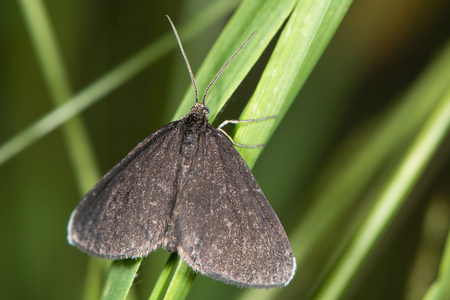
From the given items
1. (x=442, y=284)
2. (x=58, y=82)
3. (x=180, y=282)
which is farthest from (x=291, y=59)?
(x=58, y=82)

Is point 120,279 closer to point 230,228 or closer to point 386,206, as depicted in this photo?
point 230,228

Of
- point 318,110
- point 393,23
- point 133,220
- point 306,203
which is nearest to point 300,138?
point 318,110

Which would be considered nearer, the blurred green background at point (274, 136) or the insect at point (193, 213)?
the insect at point (193, 213)

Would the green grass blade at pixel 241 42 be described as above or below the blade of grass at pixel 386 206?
above

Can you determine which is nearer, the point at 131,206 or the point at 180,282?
the point at 180,282

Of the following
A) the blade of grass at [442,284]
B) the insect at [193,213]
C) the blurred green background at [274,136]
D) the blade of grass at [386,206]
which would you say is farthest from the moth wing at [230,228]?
the blurred green background at [274,136]

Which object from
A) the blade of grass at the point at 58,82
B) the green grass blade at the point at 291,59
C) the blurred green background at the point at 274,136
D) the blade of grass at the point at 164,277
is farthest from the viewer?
the blurred green background at the point at 274,136

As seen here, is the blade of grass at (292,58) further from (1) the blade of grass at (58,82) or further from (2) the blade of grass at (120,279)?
(1) the blade of grass at (58,82)
